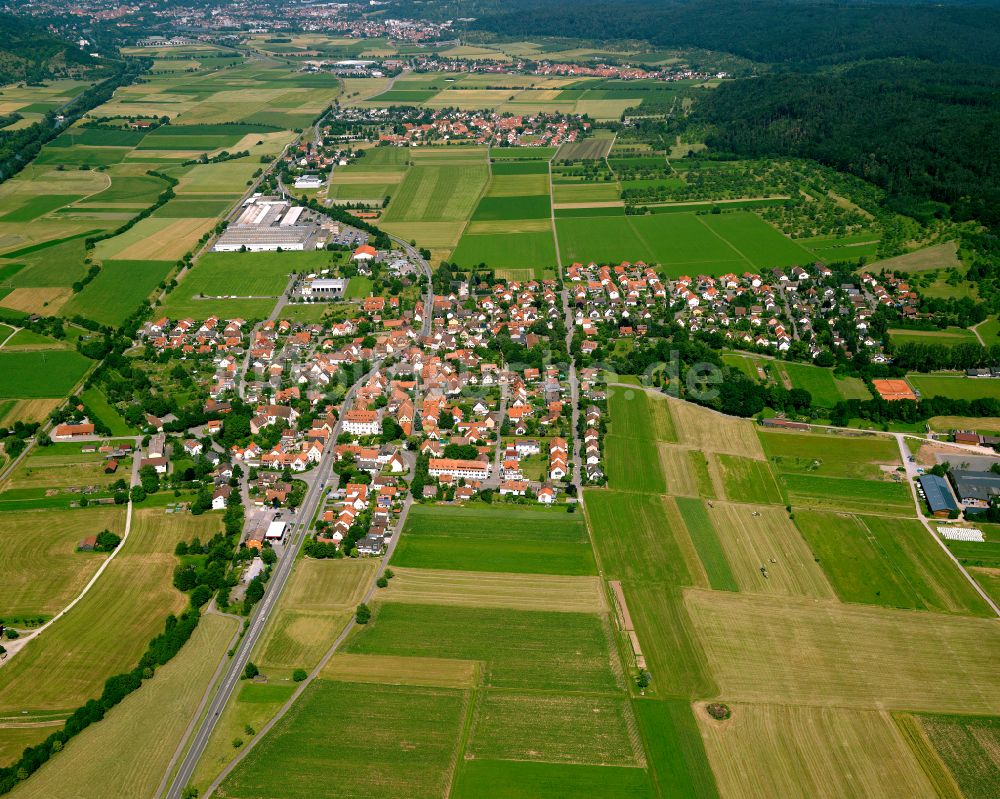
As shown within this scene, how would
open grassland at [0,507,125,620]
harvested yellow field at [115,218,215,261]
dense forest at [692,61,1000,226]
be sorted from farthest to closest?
dense forest at [692,61,1000,226], harvested yellow field at [115,218,215,261], open grassland at [0,507,125,620]

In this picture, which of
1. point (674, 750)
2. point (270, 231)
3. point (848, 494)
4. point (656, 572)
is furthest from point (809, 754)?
point (270, 231)

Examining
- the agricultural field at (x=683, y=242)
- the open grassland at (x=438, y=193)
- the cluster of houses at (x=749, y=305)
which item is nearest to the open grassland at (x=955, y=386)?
the cluster of houses at (x=749, y=305)

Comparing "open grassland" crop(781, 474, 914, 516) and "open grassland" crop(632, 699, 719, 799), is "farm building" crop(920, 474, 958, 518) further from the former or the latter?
"open grassland" crop(632, 699, 719, 799)

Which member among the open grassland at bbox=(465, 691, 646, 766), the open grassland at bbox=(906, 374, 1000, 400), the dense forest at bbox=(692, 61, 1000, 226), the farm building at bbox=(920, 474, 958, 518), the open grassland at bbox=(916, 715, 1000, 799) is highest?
the dense forest at bbox=(692, 61, 1000, 226)

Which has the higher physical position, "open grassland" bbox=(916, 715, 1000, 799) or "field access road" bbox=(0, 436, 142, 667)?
"open grassland" bbox=(916, 715, 1000, 799)

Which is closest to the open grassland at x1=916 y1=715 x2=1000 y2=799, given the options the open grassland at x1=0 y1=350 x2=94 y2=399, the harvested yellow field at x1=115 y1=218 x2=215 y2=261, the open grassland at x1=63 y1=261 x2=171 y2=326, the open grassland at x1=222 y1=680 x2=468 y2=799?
the open grassland at x1=222 y1=680 x2=468 y2=799

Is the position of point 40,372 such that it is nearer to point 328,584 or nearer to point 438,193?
point 328,584

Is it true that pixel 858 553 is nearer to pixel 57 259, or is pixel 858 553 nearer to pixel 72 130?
pixel 57 259
